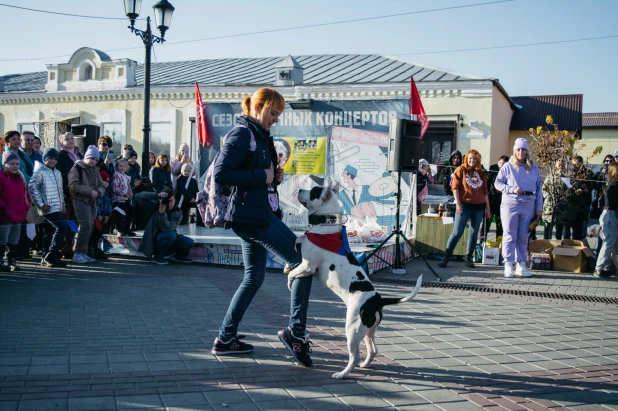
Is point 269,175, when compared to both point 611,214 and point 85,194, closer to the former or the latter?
point 85,194

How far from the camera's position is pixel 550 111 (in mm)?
28062

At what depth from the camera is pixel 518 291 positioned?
7.77 meters

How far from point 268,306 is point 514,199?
443cm

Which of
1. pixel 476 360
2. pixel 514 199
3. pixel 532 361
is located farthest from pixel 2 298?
pixel 514 199

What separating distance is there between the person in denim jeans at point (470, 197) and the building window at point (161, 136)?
17281mm

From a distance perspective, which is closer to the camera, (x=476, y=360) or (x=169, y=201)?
(x=476, y=360)

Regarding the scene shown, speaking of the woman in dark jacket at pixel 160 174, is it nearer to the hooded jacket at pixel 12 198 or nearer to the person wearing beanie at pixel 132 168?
the person wearing beanie at pixel 132 168

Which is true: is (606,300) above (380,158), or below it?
below

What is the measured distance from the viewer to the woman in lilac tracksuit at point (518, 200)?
29.1 feet

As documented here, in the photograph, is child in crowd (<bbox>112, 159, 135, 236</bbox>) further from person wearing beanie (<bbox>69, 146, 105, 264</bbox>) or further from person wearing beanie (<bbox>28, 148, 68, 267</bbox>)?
person wearing beanie (<bbox>28, 148, 68, 267</bbox>)

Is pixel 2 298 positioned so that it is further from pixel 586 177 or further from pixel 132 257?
pixel 586 177

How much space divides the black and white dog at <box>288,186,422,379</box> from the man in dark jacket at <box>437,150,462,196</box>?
8848 mm

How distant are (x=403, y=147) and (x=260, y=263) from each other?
500cm

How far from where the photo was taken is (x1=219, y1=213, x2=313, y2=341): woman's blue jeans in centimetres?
427
